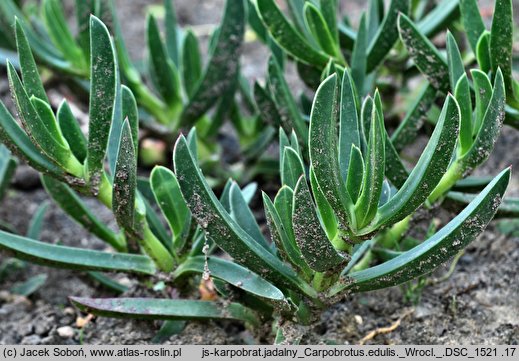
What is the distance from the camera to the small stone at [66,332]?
57.6 inches

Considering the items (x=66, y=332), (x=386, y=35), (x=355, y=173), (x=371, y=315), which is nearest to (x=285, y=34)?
(x=386, y=35)

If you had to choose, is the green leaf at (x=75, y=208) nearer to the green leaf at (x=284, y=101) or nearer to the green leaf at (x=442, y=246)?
the green leaf at (x=284, y=101)

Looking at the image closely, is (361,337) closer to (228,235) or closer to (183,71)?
(228,235)

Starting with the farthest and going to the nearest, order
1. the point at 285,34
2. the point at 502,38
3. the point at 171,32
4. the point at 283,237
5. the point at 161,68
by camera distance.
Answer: the point at 171,32
the point at 161,68
the point at 285,34
the point at 502,38
the point at 283,237

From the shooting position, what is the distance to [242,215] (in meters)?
1.22

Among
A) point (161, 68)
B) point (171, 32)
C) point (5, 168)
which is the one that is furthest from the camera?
point (171, 32)

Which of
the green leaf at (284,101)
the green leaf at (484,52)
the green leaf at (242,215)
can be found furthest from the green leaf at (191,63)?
the green leaf at (484,52)

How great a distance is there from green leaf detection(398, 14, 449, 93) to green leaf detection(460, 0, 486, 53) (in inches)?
2.6

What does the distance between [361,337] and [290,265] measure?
294 mm

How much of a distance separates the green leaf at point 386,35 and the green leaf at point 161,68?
457mm

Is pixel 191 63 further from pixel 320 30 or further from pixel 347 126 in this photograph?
pixel 347 126

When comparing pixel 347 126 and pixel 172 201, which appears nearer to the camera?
pixel 347 126

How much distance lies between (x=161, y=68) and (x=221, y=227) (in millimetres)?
706
